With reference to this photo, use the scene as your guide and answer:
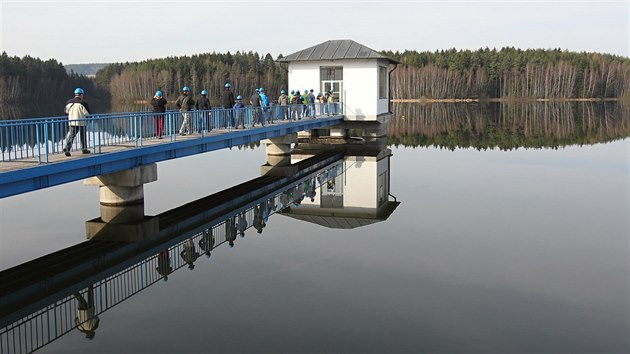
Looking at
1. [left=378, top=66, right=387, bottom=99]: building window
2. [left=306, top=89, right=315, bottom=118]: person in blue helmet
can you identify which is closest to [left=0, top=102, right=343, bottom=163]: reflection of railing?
[left=306, top=89, right=315, bottom=118]: person in blue helmet

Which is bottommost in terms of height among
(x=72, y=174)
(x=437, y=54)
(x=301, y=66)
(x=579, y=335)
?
(x=579, y=335)

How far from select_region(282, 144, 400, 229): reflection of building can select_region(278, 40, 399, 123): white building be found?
975 cm

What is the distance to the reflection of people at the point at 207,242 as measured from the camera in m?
13.6

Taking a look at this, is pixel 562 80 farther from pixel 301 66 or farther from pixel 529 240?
pixel 529 240

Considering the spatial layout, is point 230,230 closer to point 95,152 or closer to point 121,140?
point 95,152

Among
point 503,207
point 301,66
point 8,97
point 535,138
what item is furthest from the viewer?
point 8,97

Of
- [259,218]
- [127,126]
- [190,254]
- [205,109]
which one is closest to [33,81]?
[205,109]

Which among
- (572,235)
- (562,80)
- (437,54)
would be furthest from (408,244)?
(437,54)

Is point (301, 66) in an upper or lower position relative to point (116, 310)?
upper

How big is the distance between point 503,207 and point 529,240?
4.04m

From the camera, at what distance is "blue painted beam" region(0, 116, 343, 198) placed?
12.5 metres

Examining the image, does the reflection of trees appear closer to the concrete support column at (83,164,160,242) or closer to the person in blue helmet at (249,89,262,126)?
the person in blue helmet at (249,89,262,126)

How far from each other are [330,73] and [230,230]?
24.4 m

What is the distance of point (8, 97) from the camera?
113 m
